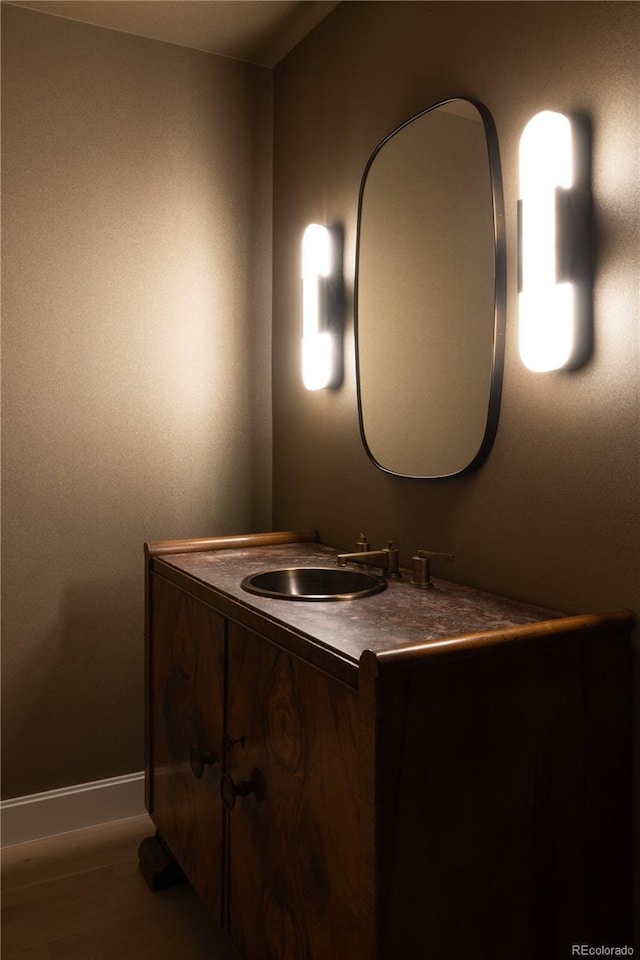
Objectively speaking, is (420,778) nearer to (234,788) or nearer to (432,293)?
(234,788)

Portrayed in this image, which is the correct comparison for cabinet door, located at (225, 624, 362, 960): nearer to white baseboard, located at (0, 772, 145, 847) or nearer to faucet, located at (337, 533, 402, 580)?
faucet, located at (337, 533, 402, 580)

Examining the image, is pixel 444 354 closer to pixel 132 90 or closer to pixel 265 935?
pixel 265 935

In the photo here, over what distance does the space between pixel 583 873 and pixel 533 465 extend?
2.38ft

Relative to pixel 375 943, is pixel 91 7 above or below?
above

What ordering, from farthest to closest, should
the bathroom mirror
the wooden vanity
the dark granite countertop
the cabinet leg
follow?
1. the cabinet leg
2. the bathroom mirror
3. the dark granite countertop
4. the wooden vanity

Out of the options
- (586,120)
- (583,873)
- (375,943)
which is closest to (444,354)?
(586,120)

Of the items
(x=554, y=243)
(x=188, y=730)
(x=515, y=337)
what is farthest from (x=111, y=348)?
(x=554, y=243)

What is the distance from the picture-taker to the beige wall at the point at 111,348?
220 centimetres

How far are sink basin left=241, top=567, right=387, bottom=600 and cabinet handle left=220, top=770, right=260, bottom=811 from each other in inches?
16.0

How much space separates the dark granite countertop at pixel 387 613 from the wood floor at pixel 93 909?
878mm

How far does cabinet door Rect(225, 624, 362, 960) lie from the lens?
1.12 m

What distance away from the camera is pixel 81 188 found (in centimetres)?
226

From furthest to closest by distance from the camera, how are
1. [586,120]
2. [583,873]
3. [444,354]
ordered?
[444,354]
[586,120]
[583,873]

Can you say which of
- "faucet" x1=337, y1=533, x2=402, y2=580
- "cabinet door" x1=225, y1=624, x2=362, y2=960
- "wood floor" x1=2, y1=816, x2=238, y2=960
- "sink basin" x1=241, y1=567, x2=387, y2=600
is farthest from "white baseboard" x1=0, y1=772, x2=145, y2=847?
"faucet" x1=337, y1=533, x2=402, y2=580
